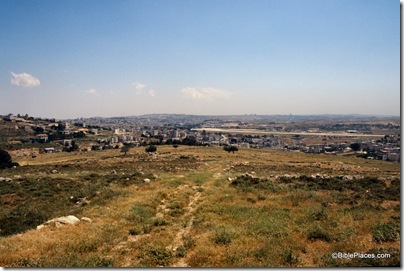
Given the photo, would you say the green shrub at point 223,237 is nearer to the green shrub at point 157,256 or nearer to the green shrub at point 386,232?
the green shrub at point 157,256

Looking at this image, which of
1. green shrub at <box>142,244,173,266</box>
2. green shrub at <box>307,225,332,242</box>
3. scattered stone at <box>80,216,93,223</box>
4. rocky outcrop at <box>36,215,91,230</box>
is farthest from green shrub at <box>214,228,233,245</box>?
rocky outcrop at <box>36,215,91,230</box>

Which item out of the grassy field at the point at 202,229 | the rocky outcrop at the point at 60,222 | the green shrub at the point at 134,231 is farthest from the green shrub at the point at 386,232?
the rocky outcrop at the point at 60,222

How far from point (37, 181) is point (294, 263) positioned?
23.3 meters

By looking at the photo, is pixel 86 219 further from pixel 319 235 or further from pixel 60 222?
pixel 319 235

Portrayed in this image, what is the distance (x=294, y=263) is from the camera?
7.95m

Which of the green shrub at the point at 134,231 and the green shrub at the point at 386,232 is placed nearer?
the green shrub at the point at 386,232

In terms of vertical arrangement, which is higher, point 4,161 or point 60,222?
point 60,222

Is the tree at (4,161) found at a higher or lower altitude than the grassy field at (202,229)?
lower

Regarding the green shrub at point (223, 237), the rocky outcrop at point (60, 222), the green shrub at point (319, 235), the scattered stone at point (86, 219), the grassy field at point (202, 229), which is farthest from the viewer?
the scattered stone at point (86, 219)

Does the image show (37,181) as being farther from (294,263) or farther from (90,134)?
(90,134)

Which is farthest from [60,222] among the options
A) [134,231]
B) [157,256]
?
[157,256]

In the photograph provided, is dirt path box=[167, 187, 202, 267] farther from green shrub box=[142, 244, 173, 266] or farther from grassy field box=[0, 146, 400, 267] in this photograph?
green shrub box=[142, 244, 173, 266]

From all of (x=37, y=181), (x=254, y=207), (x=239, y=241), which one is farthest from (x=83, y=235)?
(x=37, y=181)

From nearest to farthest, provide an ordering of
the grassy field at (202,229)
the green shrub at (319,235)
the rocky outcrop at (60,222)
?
1. the grassy field at (202,229)
2. the green shrub at (319,235)
3. the rocky outcrop at (60,222)
